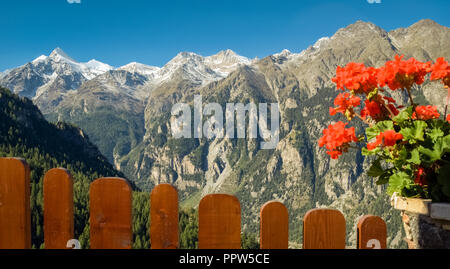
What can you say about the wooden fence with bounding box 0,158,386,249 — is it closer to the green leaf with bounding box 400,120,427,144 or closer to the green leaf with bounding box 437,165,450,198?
the green leaf with bounding box 437,165,450,198

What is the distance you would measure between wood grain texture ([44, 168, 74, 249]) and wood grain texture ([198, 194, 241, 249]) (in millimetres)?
1410

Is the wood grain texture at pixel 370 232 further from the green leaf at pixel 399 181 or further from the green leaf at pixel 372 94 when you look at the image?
the green leaf at pixel 372 94

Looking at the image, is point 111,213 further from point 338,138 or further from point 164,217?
point 338,138

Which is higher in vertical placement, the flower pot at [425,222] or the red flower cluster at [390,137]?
the red flower cluster at [390,137]

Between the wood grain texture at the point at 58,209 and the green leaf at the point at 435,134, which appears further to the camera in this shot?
the green leaf at the point at 435,134

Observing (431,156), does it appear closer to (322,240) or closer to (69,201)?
(322,240)

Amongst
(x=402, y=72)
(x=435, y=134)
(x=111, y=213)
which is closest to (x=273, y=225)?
(x=111, y=213)

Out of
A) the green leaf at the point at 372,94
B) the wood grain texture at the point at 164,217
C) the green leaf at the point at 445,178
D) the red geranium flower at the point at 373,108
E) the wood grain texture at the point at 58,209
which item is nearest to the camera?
the wood grain texture at the point at 164,217

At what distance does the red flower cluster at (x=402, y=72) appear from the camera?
512cm

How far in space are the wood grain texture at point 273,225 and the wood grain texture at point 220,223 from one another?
9.4 inches

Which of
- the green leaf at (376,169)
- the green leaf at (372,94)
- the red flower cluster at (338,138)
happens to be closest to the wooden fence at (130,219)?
the green leaf at (376,169)

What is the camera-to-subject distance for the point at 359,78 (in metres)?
5.07

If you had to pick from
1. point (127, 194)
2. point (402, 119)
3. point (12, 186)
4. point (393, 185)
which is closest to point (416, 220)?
point (393, 185)
